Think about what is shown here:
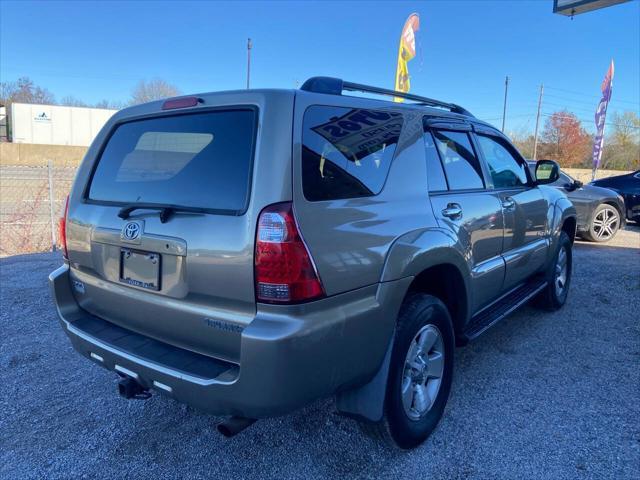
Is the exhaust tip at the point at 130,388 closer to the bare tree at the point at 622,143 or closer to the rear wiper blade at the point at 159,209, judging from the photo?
the rear wiper blade at the point at 159,209

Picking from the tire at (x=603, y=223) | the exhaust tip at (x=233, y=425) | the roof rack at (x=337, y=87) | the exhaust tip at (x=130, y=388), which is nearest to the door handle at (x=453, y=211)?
the roof rack at (x=337, y=87)

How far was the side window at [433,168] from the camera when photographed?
2791 millimetres

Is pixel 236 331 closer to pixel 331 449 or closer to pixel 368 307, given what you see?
pixel 368 307

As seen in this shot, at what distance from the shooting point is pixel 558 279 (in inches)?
199

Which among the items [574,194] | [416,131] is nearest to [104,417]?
[416,131]

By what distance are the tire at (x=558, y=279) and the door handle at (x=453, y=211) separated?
2.34 m

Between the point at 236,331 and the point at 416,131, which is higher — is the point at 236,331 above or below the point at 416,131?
below

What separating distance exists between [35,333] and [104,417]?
183 cm

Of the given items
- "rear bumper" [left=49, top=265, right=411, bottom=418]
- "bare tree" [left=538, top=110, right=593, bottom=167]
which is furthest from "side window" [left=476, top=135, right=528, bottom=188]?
"bare tree" [left=538, top=110, right=593, bottom=167]

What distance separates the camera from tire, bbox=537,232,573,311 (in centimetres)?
481

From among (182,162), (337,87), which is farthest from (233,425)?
(337,87)

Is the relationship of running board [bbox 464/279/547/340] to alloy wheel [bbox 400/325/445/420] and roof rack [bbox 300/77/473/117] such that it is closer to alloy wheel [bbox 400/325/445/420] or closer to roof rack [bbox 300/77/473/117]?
alloy wheel [bbox 400/325/445/420]

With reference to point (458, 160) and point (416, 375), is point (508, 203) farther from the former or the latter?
point (416, 375)

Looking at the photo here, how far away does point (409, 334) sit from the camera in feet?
7.97
